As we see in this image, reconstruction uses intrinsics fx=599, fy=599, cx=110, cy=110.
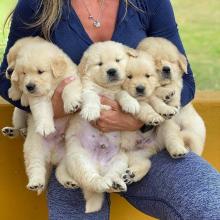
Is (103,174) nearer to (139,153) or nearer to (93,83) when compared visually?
(139,153)

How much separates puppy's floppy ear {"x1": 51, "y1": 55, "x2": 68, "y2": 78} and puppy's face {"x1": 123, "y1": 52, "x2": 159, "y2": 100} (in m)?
0.26

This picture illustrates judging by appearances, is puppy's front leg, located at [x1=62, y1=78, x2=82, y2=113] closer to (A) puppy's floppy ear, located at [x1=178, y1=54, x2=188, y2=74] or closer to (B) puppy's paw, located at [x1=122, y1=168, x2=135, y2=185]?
(B) puppy's paw, located at [x1=122, y1=168, x2=135, y2=185]

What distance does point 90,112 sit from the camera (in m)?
2.35

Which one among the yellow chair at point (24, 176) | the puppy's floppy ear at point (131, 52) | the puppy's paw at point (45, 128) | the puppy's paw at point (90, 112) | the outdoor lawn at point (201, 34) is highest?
the puppy's floppy ear at point (131, 52)

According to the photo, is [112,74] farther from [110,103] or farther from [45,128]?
[45,128]

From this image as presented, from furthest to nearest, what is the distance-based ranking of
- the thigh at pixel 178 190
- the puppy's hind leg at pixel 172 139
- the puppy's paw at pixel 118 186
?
the puppy's hind leg at pixel 172 139 < the puppy's paw at pixel 118 186 < the thigh at pixel 178 190

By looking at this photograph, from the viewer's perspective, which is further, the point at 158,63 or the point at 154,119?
the point at 158,63

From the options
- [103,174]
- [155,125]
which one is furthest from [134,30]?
[103,174]

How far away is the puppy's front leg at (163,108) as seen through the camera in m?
2.42

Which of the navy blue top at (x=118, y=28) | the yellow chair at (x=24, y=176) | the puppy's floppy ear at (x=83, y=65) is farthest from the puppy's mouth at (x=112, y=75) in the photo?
the yellow chair at (x=24, y=176)

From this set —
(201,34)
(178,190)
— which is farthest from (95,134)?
(201,34)

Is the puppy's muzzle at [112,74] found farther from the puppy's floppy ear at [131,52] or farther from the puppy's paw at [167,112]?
the puppy's paw at [167,112]

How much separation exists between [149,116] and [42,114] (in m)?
0.43

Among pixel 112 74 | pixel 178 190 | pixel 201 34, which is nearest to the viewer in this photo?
pixel 178 190
